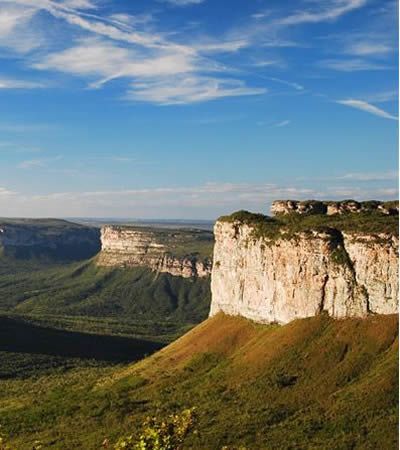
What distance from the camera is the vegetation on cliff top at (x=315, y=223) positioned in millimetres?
79750

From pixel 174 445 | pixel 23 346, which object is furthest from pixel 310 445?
pixel 23 346

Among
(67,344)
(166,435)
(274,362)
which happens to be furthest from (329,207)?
(67,344)

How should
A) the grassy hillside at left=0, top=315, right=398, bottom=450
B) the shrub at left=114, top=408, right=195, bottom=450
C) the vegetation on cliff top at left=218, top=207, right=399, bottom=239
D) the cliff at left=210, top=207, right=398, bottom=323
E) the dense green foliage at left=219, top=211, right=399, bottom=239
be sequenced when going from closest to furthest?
1. the shrub at left=114, top=408, right=195, bottom=450
2. the grassy hillside at left=0, top=315, right=398, bottom=450
3. the cliff at left=210, top=207, right=398, bottom=323
4. the vegetation on cliff top at left=218, top=207, right=399, bottom=239
5. the dense green foliage at left=219, top=211, right=399, bottom=239

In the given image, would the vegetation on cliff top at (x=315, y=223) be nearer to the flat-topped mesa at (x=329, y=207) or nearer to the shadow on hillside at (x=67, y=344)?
the flat-topped mesa at (x=329, y=207)

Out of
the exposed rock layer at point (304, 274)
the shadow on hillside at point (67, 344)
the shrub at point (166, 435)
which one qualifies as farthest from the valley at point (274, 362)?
the shadow on hillside at point (67, 344)

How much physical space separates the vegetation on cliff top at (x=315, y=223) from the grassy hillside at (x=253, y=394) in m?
10.7

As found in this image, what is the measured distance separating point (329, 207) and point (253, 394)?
3564 centimetres

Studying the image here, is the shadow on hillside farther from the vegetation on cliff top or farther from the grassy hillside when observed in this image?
the vegetation on cliff top

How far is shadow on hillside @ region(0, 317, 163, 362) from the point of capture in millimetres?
160500

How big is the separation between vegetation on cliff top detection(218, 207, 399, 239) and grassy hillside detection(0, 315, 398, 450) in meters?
10.7

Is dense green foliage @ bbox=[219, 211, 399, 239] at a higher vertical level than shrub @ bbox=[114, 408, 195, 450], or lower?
higher

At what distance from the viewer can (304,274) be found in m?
85.7

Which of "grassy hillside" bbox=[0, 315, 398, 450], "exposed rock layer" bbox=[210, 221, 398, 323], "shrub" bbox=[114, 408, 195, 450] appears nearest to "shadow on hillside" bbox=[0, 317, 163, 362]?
"grassy hillside" bbox=[0, 315, 398, 450]

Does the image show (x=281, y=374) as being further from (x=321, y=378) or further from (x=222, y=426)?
(x=222, y=426)
